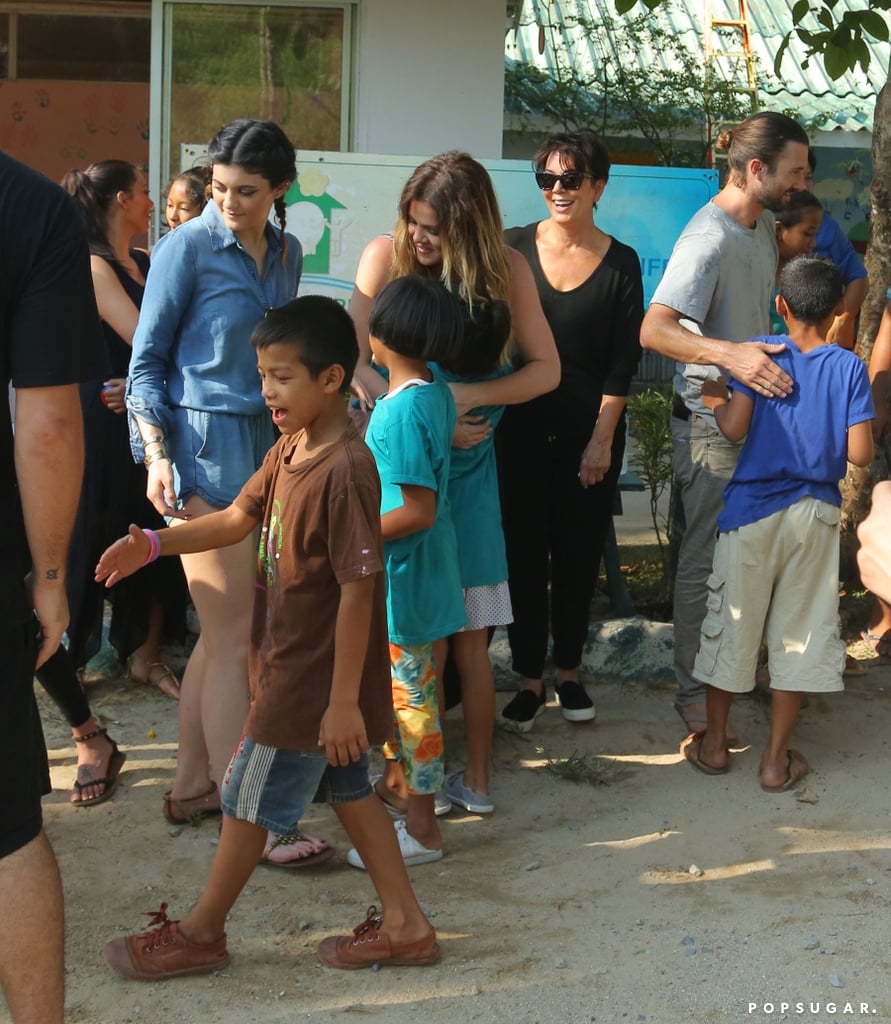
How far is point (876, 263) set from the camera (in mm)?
5477

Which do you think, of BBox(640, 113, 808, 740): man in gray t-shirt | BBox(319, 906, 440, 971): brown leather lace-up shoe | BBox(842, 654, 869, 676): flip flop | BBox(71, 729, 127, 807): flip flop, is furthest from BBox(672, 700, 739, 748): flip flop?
BBox(71, 729, 127, 807): flip flop

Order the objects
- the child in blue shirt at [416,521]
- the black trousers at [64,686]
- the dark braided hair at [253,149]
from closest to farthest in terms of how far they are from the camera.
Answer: the child in blue shirt at [416,521] → the dark braided hair at [253,149] → the black trousers at [64,686]

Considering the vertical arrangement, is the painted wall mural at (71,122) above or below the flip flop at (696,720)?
above

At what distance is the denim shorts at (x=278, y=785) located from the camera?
2930 mm

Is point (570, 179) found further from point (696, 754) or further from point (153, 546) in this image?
point (153, 546)

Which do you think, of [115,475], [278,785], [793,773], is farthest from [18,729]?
[793,773]

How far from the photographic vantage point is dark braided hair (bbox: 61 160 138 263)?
4.43 m

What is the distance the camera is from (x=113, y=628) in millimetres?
4824

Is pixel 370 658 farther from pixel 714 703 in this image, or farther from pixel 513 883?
pixel 714 703

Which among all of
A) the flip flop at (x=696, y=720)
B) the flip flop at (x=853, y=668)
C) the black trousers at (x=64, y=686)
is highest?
the black trousers at (x=64, y=686)

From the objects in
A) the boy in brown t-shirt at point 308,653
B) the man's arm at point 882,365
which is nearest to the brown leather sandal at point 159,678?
the boy in brown t-shirt at point 308,653

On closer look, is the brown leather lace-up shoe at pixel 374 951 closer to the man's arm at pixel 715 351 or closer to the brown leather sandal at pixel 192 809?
the brown leather sandal at pixel 192 809

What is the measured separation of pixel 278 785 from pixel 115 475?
2.02 m

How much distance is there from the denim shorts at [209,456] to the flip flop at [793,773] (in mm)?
1976
